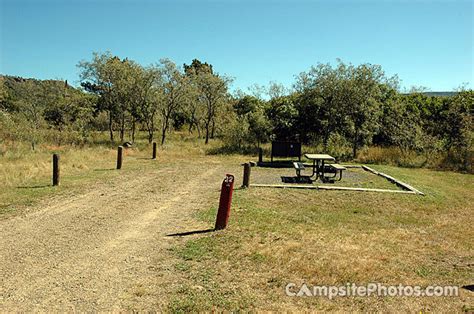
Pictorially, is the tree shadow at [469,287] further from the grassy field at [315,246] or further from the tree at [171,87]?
the tree at [171,87]

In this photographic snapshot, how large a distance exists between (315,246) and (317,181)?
20.1ft

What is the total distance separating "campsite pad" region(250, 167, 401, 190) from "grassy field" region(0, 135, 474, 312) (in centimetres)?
117

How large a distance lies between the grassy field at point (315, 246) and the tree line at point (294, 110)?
8319 mm

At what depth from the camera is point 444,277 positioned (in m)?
4.33

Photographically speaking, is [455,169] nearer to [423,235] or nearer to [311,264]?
[423,235]

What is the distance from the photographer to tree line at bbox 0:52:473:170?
1773 cm

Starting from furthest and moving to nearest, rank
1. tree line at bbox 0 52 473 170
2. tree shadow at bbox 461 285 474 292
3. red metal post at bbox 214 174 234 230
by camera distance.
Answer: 1. tree line at bbox 0 52 473 170
2. red metal post at bbox 214 174 234 230
3. tree shadow at bbox 461 285 474 292

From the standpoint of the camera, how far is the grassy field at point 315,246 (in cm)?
364

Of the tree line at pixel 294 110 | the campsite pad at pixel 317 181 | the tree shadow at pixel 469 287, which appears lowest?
the tree shadow at pixel 469 287

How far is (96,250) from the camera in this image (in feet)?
15.9

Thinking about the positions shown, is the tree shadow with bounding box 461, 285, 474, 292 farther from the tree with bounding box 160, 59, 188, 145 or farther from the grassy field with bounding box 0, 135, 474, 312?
the tree with bounding box 160, 59, 188, 145

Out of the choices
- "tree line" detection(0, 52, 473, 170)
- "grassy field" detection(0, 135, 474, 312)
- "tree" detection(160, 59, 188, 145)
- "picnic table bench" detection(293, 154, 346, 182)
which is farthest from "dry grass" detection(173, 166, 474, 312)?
"tree" detection(160, 59, 188, 145)

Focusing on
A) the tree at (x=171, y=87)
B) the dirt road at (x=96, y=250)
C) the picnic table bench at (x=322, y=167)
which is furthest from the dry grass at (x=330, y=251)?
the tree at (x=171, y=87)

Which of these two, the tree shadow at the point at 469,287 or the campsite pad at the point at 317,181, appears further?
the campsite pad at the point at 317,181
